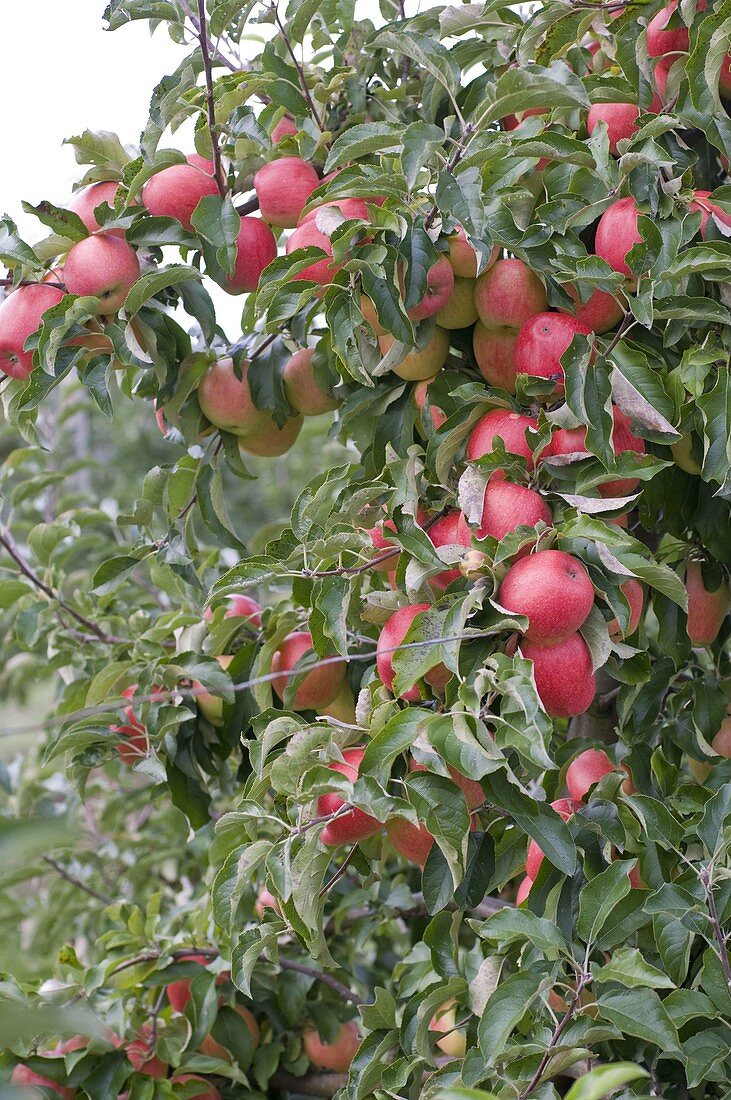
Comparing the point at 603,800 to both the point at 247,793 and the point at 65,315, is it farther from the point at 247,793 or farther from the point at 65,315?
the point at 65,315

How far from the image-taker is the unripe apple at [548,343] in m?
0.86

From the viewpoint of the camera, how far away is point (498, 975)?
0.83 meters

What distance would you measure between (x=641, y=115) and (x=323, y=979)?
0.97 meters

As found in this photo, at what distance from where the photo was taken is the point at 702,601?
1.02m

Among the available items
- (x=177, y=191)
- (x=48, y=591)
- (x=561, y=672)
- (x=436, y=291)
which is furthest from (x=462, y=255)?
(x=48, y=591)

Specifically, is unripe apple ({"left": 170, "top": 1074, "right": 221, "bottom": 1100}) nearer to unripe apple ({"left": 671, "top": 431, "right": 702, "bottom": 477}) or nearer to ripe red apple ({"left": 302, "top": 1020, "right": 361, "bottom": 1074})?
ripe red apple ({"left": 302, "top": 1020, "right": 361, "bottom": 1074})

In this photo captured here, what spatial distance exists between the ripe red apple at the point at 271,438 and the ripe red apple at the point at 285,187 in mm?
228

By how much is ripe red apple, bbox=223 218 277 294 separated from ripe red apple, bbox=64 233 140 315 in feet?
0.33

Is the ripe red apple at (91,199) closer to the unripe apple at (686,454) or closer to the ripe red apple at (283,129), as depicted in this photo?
the ripe red apple at (283,129)

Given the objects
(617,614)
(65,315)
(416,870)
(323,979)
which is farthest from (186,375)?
(416,870)

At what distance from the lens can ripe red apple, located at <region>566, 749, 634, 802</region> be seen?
97 centimetres

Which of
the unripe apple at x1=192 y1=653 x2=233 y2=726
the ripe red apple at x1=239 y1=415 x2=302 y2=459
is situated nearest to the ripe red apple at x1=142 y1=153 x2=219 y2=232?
the ripe red apple at x1=239 y1=415 x2=302 y2=459

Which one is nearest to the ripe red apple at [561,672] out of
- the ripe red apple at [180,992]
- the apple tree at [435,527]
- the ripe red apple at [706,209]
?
the apple tree at [435,527]

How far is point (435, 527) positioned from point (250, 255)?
1.14ft
